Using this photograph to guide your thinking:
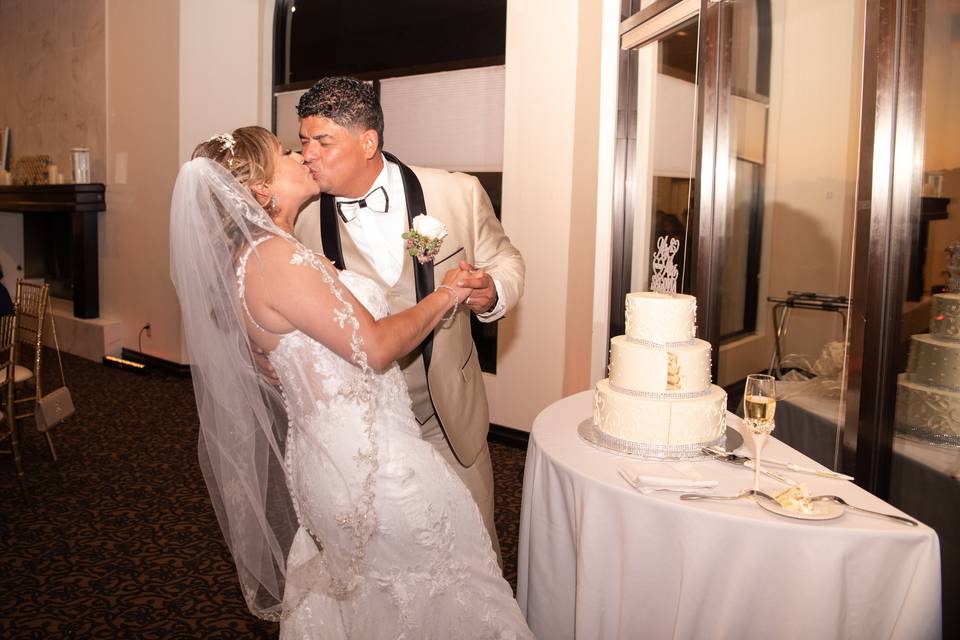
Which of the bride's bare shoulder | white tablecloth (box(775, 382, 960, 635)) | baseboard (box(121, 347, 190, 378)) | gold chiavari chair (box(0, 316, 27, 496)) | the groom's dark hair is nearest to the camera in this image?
the bride's bare shoulder

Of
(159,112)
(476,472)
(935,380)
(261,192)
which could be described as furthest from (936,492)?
(159,112)

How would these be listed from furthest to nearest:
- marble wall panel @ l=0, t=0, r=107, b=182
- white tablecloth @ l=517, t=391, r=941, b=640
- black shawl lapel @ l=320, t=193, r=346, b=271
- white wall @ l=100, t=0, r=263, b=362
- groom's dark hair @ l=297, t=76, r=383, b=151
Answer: marble wall panel @ l=0, t=0, r=107, b=182 < white wall @ l=100, t=0, r=263, b=362 < black shawl lapel @ l=320, t=193, r=346, b=271 < groom's dark hair @ l=297, t=76, r=383, b=151 < white tablecloth @ l=517, t=391, r=941, b=640

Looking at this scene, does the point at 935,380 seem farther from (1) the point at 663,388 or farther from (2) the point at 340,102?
(2) the point at 340,102

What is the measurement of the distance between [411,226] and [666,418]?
1.09 metres

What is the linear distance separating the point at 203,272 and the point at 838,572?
1.58 meters

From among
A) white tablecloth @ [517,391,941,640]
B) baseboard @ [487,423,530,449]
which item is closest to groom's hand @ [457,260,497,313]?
white tablecloth @ [517,391,941,640]

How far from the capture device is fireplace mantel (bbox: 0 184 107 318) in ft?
25.1

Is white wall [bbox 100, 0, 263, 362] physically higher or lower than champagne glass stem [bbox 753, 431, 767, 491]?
higher

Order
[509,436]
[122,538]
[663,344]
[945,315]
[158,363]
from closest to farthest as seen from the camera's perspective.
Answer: [663,344] → [945,315] → [122,538] → [509,436] → [158,363]

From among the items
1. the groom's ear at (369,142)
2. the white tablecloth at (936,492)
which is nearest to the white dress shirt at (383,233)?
the groom's ear at (369,142)

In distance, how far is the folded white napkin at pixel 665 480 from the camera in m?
1.78

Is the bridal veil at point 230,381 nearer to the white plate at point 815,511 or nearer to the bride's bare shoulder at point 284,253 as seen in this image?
the bride's bare shoulder at point 284,253

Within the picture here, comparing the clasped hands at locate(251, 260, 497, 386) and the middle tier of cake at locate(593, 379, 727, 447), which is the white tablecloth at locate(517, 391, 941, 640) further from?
Result: the clasped hands at locate(251, 260, 497, 386)

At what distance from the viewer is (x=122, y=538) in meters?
3.60
